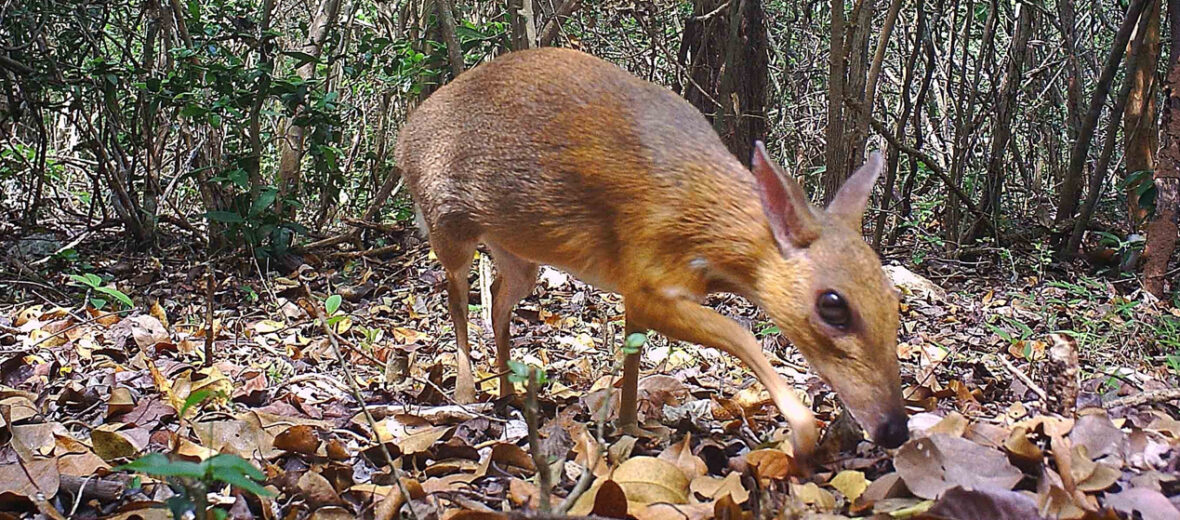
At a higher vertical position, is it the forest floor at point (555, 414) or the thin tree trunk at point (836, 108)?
the thin tree trunk at point (836, 108)

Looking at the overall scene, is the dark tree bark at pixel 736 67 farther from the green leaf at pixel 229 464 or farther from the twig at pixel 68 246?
the green leaf at pixel 229 464

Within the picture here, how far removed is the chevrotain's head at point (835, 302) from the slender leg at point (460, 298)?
5.16 ft

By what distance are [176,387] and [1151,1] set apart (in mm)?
5828

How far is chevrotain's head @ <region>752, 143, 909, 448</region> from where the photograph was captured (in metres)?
2.70

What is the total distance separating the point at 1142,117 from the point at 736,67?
263cm

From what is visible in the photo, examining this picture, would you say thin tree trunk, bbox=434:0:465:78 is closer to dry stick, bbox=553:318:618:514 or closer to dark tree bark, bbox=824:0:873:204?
dry stick, bbox=553:318:618:514

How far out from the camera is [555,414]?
366cm

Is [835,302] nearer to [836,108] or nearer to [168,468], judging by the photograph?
[168,468]

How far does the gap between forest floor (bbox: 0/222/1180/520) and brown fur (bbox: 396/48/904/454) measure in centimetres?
29

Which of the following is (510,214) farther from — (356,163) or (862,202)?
(356,163)

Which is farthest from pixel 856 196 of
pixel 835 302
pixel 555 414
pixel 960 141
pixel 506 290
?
pixel 960 141

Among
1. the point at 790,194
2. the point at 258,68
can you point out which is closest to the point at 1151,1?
the point at 790,194

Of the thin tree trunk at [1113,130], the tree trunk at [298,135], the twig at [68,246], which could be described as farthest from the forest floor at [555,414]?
the tree trunk at [298,135]

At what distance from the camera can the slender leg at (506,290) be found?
14.6 ft
